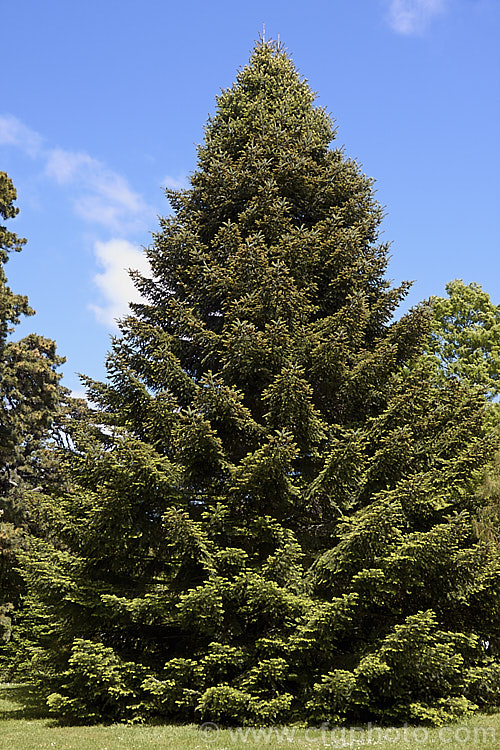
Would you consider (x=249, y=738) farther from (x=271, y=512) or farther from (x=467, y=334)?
(x=467, y=334)

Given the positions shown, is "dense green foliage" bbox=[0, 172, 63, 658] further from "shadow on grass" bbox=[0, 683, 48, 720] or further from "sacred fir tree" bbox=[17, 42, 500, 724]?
"sacred fir tree" bbox=[17, 42, 500, 724]

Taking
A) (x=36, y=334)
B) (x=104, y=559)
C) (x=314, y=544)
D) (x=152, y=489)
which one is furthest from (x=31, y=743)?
(x=36, y=334)

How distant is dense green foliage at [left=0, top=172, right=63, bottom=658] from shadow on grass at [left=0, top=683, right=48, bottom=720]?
6.52 metres

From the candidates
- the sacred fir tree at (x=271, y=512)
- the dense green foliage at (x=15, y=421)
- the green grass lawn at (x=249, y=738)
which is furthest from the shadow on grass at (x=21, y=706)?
the dense green foliage at (x=15, y=421)

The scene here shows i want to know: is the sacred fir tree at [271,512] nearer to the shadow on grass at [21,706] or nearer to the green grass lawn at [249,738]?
the green grass lawn at [249,738]

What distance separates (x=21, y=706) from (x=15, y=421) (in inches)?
549

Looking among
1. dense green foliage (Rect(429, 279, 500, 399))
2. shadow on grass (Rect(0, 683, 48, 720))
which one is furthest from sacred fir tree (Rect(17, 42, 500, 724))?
dense green foliage (Rect(429, 279, 500, 399))

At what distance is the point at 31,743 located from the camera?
9.97 m

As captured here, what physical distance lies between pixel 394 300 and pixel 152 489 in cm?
770

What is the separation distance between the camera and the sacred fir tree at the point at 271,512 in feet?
36.3

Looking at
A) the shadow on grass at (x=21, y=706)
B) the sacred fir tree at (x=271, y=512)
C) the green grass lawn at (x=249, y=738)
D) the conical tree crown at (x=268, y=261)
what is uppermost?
the conical tree crown at (x=268, y=261)

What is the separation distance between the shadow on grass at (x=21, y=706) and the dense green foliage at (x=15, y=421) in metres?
6.52

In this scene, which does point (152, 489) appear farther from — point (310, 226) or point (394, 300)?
point (310, 226)

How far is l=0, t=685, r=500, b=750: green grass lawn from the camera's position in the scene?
9.54 m
